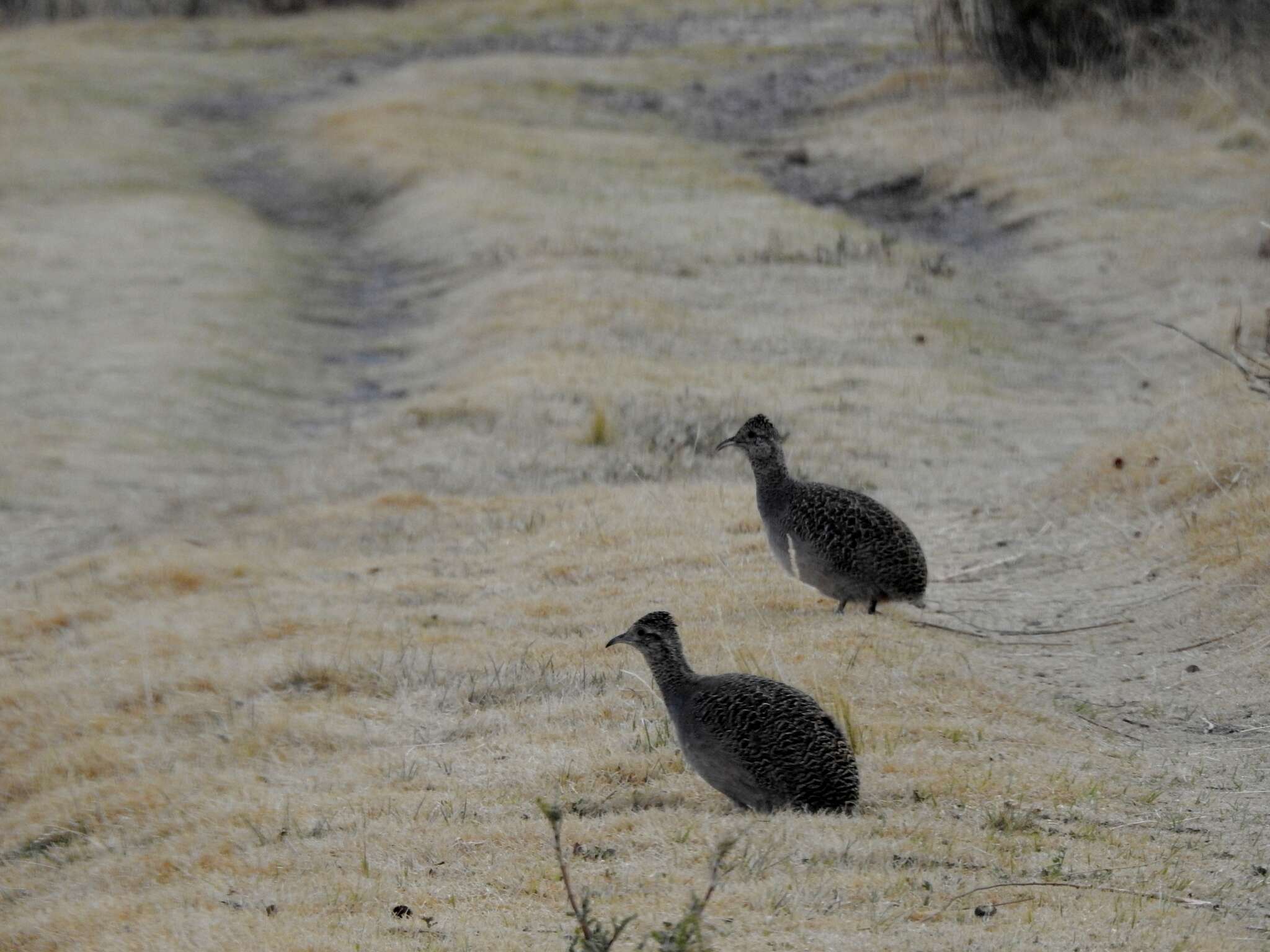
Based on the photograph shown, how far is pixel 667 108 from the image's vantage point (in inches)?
1587

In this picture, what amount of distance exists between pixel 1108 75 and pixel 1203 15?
298cm

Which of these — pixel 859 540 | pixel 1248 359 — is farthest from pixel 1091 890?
pixel 1248 359

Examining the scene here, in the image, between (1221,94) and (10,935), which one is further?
(1221,94)

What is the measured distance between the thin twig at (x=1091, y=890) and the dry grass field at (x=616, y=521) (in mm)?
22

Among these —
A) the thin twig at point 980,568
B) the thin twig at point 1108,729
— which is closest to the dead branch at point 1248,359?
the thin twig at point 980,568

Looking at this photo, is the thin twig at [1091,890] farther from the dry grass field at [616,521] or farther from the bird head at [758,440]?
the bird head at [758,440]

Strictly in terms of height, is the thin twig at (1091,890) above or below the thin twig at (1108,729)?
above

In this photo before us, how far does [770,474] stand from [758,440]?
237 millimetres

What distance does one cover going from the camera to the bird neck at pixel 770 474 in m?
9.63

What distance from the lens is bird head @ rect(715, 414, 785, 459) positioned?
9711mm

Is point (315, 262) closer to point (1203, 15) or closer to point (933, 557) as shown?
point (1203, 15)

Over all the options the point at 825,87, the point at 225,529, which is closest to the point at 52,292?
the point at 225,529

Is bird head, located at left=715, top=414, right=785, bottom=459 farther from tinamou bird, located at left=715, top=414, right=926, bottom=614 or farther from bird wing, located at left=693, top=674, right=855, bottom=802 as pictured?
bird wing, located at left=693, top=674, right=855, bottom=802

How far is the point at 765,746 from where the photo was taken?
6.66 metres
